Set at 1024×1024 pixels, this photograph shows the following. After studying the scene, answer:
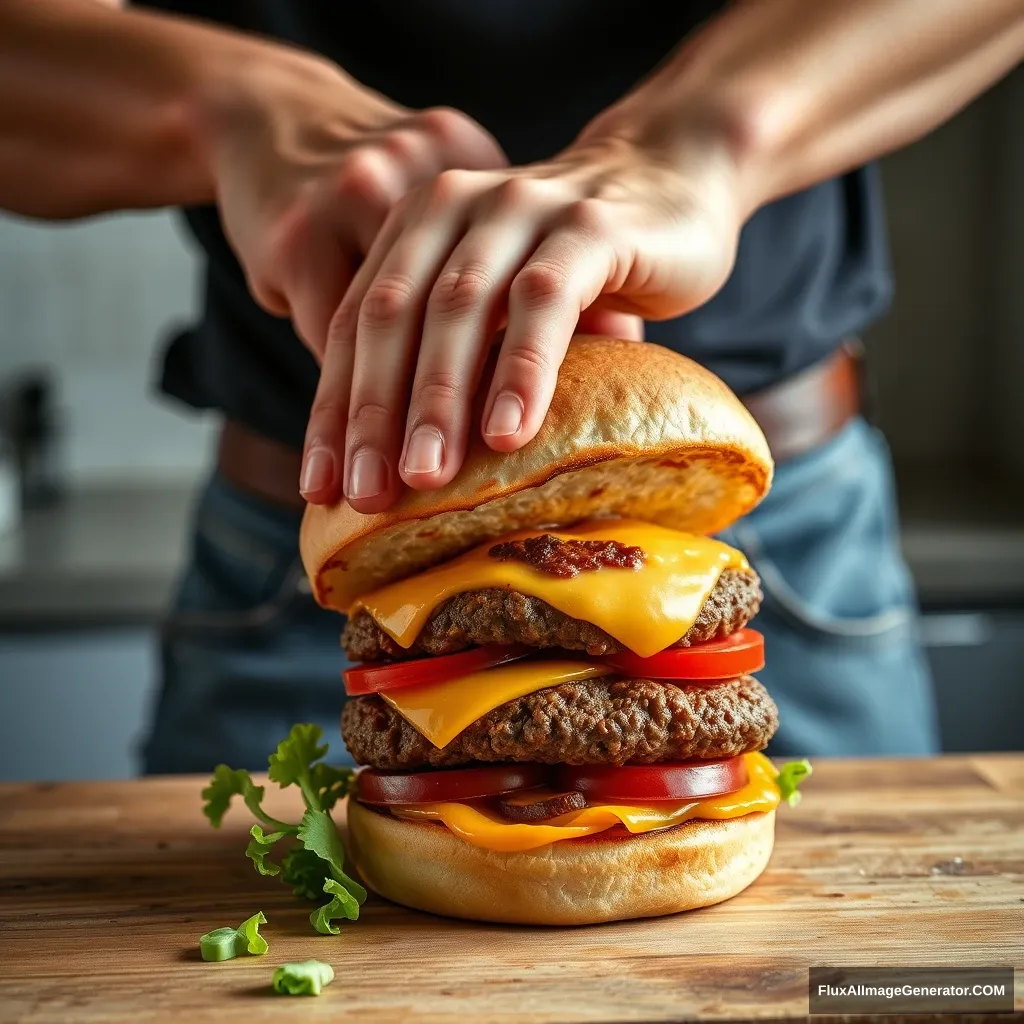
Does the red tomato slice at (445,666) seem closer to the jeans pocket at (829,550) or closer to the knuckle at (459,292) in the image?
the knuckle at (459,292)

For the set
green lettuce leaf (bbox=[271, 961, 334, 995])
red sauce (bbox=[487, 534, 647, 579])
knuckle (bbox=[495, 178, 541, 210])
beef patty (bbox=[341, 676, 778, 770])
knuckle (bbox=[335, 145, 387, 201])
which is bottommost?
green lettuce leaf (bbox=[271, 961, 334, 995])

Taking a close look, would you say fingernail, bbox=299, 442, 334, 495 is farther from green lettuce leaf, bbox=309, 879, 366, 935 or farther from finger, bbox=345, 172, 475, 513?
green lettuce leaf, bbox=309, 879, 366, 935

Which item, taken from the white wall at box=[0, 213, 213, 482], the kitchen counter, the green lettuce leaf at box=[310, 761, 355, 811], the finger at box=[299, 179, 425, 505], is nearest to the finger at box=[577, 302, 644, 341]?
the finger at box=[299, 179, 425, 505]

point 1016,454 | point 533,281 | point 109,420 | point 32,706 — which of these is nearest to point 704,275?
point 533,281

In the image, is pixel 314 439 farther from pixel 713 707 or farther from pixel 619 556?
pixel 713 707

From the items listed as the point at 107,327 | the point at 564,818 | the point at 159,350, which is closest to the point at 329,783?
the point at 564,818

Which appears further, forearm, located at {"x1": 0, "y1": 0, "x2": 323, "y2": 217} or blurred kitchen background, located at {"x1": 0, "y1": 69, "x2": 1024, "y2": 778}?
blurred kitchen background, located at {"x1": 0, "y1": 69, "x2": 1024, "y2": 778}
